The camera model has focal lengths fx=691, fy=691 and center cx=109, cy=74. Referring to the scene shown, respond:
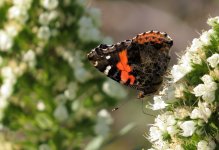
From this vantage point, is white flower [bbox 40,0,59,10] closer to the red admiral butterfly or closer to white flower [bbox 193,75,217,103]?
the red admiral butterfly

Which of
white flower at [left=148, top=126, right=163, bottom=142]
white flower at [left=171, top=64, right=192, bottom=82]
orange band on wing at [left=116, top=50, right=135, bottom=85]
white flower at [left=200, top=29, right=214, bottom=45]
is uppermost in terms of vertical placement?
orange band on wing at [left=116, top=50, right=135, bottom=85]

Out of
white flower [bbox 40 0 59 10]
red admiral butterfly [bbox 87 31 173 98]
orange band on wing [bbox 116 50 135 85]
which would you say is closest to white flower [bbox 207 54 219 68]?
red admiral butterfly [bbox 87 31 173 98]

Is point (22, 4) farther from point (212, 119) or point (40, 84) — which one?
point (212, 119)

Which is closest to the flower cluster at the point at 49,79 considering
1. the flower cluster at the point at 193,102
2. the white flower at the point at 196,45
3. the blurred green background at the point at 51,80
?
Result: the blurred green background at the point at 51,80

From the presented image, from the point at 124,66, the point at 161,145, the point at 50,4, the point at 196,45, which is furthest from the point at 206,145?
the point at 50,4

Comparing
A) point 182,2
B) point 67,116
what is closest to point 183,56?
point 67,116

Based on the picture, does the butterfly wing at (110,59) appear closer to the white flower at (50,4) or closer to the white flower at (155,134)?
the white flower at (155,134)
